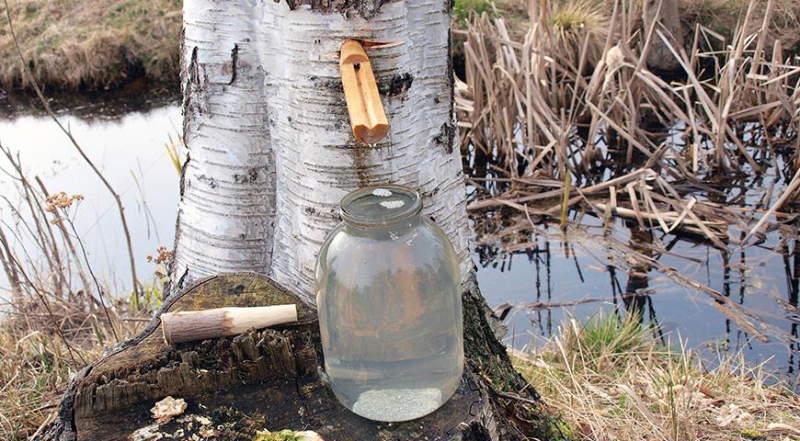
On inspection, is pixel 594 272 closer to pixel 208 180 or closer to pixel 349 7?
pixel 208 180

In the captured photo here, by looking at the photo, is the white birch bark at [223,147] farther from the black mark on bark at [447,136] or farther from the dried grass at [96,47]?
the dried grass at [96,47]

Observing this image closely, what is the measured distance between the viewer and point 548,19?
454 cm

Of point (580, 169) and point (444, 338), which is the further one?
point (580, 169)

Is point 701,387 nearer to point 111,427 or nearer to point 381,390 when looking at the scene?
point 381,390

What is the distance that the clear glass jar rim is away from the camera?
4.01 feet

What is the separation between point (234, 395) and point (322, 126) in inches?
23.5

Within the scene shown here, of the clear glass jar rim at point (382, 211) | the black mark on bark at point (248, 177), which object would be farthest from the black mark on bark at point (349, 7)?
the black mark on bark at point (248, 177)

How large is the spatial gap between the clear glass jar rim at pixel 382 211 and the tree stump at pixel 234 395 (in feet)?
1.11

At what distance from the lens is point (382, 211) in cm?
125

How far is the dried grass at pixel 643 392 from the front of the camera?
7.13ft

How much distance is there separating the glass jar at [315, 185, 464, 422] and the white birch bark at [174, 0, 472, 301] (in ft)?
1.06

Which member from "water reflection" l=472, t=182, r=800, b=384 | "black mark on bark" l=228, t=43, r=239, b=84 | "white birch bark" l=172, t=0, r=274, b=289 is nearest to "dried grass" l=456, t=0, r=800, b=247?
"water reflection" l=472, t=182, r=800, b=384

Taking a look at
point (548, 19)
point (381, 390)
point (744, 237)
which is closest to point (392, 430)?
point (381, 390)

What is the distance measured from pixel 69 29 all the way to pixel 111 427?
712cm
